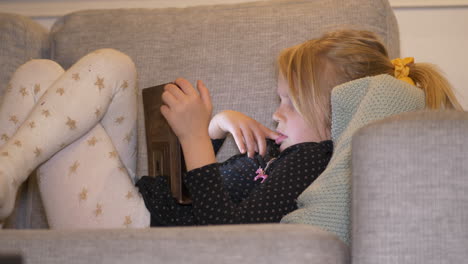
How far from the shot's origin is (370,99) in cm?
94

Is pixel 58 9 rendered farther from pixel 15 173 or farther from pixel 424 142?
pixel 424 142

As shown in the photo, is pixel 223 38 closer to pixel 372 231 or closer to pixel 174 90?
pixel 174 90

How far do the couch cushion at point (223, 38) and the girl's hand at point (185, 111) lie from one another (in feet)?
0.70

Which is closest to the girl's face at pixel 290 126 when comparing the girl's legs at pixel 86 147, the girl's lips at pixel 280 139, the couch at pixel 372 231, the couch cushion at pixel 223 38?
the girl's lips at pixel 280 139

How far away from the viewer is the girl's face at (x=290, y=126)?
1.18m

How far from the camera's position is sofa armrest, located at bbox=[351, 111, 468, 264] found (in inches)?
26.3

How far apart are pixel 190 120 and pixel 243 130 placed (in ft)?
0.46

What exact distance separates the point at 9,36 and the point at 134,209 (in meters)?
0.65

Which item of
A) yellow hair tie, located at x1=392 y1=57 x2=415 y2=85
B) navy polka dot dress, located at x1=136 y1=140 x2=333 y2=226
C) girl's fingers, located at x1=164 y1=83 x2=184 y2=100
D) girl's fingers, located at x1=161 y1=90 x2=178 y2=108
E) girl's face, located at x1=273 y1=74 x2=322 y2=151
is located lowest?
navy polka dot dress, located at x1=136 y1=140 x2=333 y2=226

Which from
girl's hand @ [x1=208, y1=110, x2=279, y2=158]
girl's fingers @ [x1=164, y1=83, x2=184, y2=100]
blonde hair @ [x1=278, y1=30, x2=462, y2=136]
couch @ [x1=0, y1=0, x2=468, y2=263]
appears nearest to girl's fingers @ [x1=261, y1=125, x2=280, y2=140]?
girl's hand @ [x1=208, y1=110, x2=279, y2=158]

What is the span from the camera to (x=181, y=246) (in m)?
0.66

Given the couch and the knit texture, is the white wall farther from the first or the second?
the couch

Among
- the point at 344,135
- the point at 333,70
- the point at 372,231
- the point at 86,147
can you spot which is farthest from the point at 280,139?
the point at 372,231

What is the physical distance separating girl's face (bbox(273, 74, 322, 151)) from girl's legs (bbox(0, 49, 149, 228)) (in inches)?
12.7
